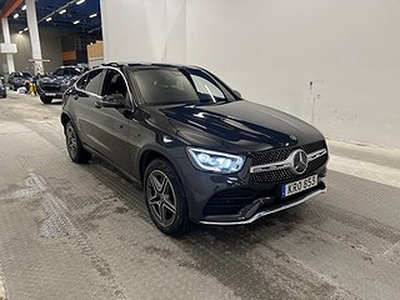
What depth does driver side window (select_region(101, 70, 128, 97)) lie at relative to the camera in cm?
310

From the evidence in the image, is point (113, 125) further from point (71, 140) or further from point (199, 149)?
point (71, 140)

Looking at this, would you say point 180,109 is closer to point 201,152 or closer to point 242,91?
point 201,152

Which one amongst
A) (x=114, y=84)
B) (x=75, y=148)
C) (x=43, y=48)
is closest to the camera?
(x=114, y=84)

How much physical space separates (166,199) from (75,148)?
235 centimetres

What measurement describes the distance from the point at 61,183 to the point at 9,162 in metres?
1.43

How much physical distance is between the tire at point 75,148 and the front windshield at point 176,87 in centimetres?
160

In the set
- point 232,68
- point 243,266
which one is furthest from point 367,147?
point 243,266

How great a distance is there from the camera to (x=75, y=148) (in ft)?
14.2

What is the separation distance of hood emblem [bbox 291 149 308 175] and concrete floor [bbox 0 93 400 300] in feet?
1.80

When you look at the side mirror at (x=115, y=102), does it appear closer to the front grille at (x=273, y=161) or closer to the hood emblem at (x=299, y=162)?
the front grille at (x=273, y=161)

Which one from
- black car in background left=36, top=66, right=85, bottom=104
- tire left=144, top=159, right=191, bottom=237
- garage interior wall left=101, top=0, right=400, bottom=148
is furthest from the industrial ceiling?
tire left=144, top=159, right=191, bottom=237

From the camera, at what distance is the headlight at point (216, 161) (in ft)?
6.86

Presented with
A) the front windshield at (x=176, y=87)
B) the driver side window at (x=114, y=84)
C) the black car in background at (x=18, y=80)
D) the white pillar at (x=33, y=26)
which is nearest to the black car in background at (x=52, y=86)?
the white pillar at (x=33, y=26)

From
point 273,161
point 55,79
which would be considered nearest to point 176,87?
point 273,161
